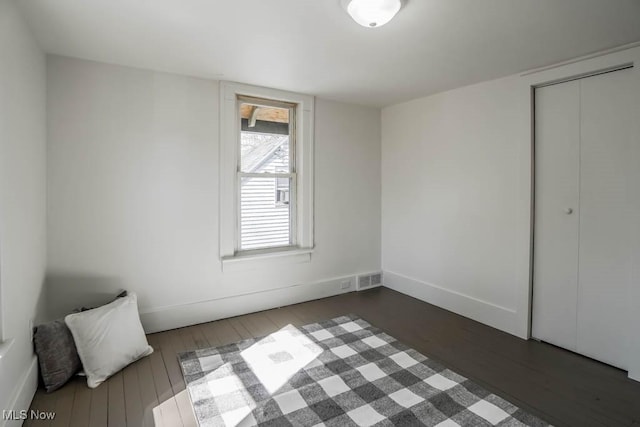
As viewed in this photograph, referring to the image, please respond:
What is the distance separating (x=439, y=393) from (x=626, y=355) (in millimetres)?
1500

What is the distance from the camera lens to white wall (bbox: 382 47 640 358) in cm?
304

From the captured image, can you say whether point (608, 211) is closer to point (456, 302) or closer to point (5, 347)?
point (456, 302)

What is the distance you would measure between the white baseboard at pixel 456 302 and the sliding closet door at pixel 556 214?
0.24 m

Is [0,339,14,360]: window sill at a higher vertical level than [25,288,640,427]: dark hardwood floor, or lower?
higher

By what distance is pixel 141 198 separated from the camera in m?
3.04

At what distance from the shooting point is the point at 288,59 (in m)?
2.78

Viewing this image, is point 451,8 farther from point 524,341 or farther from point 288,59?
point 524,341

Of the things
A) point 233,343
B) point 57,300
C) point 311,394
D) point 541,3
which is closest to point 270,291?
point 233,343

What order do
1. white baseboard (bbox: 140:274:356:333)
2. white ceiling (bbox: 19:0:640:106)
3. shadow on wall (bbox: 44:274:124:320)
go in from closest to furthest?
1. white ceiling (bbox: 19:0:640:106)
2. shadow on wall (bbox: 44:274:124:320)
3. white baseboard (bbox: 140:274:356:333)

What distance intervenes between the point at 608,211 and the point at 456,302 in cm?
162

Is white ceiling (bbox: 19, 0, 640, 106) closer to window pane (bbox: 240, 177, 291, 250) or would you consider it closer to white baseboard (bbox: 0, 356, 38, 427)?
window pane (bbox: 240, 177, 291, 250)

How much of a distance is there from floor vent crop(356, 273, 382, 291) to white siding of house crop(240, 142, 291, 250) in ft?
3.79
